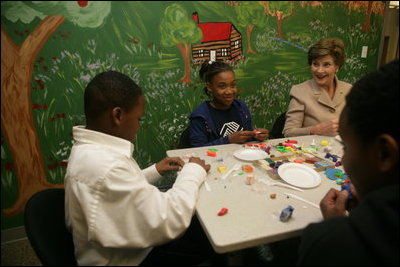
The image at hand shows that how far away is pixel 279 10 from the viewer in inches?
107

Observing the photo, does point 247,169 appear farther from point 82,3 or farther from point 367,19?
point 367,19

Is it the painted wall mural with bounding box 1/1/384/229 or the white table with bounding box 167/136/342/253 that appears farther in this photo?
the painted wall mural with bounding box 1/1/384/229

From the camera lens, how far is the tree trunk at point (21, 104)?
2.00m

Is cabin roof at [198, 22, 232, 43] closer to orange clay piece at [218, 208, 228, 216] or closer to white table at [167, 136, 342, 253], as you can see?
white table at [167, 136, 342, 253]

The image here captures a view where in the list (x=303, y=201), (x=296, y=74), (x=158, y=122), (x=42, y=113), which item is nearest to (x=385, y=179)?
Result: (x=303, y=201)

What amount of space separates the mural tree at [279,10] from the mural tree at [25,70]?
5.06 feet

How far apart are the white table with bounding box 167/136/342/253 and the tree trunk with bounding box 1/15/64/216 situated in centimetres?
168

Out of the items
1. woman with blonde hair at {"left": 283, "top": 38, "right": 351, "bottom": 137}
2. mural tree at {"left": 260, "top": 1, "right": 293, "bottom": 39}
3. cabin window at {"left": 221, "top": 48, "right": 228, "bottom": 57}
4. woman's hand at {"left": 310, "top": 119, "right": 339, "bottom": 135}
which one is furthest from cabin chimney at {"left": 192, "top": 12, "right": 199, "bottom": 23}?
woman's hand at {"left": 310, "top": 119, "right": 339, "bottom": 135}

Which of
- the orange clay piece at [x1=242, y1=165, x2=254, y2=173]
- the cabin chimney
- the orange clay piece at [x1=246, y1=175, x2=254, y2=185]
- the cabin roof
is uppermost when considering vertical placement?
the cabin chimney

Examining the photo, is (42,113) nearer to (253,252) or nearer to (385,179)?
(253,252)

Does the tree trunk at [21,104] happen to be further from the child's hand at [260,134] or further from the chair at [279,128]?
the chair at [279,128]

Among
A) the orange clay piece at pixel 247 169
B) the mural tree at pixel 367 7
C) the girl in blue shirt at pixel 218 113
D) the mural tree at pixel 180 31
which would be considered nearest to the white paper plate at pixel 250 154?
the orange clay piece at pixel 247 169

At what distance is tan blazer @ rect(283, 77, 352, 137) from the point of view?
2.14 metres

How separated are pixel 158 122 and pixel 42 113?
3.19ft
